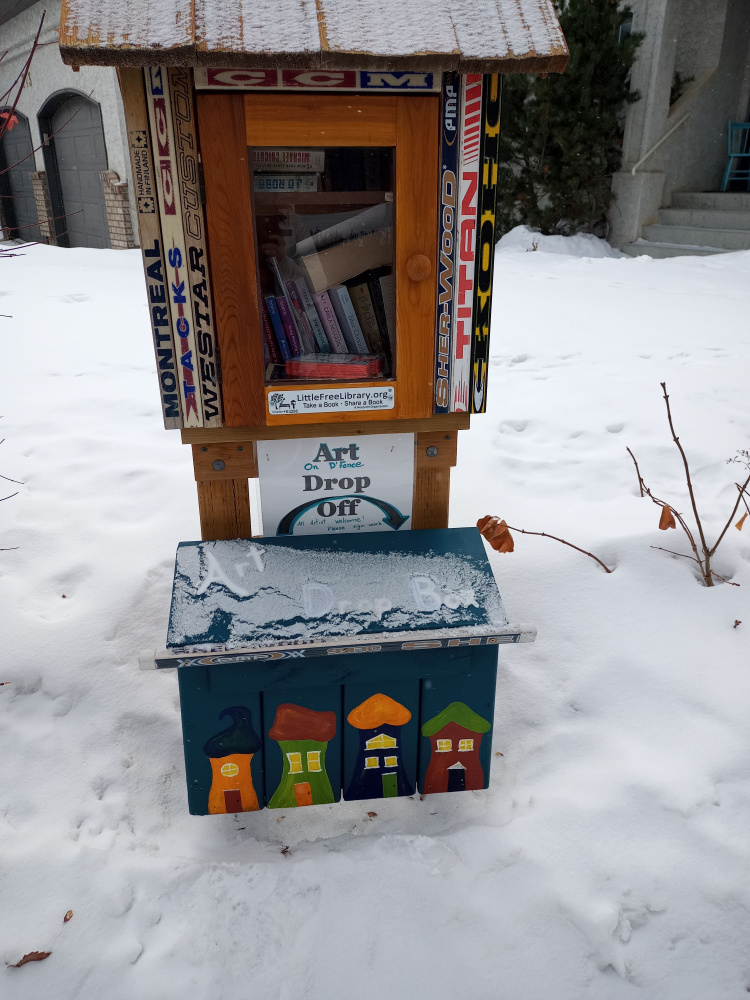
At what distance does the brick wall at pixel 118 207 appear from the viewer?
36.3 feet

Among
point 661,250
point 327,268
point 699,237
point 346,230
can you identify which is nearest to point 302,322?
point 327,268

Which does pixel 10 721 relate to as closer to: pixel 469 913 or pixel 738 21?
pixel 469 913

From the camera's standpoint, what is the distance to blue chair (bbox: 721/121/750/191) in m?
9.62

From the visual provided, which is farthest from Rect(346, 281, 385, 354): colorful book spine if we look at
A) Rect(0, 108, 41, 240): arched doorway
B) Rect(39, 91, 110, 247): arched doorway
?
Rect(0, 108, 41, 240): arched doorway

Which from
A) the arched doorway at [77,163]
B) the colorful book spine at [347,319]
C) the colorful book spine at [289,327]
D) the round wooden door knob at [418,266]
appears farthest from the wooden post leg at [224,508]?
the arched doorway at [77,163]

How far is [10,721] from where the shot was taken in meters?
2.10

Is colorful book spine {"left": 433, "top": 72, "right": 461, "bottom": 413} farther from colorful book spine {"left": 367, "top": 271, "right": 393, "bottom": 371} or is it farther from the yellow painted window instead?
the yellow painted window

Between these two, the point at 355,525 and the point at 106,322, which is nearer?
the point at 355,525

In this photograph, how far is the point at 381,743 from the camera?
1.86 meters

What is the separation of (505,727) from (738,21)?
1050cm

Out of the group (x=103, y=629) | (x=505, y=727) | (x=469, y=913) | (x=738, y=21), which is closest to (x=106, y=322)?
(x=103, y=629)

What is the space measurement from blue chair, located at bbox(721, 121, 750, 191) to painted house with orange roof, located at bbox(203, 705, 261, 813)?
34.0 ft

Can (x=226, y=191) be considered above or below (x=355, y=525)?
above

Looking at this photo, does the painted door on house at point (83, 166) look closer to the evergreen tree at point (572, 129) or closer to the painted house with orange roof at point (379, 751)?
the evergreen tree at point (572, 129)
